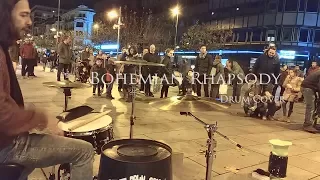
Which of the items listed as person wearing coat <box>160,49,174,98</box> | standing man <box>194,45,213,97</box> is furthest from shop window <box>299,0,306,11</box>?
person wearing coat <box>160,49,174,98</box>

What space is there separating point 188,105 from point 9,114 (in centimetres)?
174

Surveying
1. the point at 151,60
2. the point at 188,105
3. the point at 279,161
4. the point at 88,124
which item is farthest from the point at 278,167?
the point at 151,60

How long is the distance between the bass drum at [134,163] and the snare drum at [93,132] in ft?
2.37

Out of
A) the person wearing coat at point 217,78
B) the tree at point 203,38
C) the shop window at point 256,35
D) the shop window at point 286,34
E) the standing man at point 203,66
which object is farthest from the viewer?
the shop window at point 256,35

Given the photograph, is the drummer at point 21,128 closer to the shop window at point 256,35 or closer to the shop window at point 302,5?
the shop window at point 302,5

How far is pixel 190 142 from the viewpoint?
6.14m

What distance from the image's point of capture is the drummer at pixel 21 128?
2.07 metres

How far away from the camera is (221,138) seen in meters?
6.57

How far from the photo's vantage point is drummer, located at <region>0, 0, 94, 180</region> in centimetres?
207

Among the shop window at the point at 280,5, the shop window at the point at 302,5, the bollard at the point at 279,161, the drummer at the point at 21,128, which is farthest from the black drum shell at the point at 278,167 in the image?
the shop window at the point at 280,5

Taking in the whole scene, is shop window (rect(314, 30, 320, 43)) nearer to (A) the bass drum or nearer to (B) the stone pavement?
(B) the stone pavement

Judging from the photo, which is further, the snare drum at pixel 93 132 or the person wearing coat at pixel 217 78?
the person wearing coat at pixel 217 78

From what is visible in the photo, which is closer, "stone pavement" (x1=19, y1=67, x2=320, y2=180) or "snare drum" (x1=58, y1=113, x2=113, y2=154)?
"snare drum" (x1=58, y1=113, x2=113, y2=154)

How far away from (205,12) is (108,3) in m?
31.2
